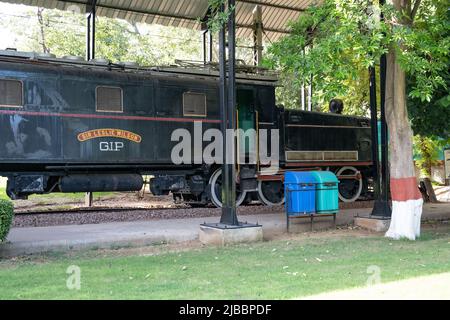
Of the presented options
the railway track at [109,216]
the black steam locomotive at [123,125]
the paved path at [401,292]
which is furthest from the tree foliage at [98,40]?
the paved path at [401,292]

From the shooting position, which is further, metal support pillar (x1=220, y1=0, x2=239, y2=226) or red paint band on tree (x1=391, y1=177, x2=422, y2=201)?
red paint band on tree (x1=391, y1=177, x2=422, y2=201)

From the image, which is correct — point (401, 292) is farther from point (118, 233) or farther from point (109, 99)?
point (109, 99)

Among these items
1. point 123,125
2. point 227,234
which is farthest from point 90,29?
point 227,234

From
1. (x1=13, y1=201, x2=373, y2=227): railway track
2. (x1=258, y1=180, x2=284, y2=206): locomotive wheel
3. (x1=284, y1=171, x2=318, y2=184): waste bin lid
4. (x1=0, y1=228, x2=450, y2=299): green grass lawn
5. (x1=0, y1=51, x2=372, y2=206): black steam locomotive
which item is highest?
(x1=0, y1=51, x2=372, y2=206): black steam locomotive

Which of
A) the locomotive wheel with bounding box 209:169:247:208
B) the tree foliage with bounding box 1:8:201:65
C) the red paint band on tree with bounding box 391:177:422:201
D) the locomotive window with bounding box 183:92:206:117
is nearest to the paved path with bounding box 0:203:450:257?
the locomotive wheel with bounding box 209:169:247:208

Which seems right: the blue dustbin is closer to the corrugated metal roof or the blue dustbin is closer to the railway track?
the railway track

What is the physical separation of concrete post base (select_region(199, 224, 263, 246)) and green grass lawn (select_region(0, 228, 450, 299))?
1.13 ft

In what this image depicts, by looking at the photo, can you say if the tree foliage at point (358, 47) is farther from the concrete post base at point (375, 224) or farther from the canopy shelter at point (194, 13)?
the concrete post base at point (375, 224)

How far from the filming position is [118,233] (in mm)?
9391

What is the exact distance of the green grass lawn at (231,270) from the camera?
17.7 feet

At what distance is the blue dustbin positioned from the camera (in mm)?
10453

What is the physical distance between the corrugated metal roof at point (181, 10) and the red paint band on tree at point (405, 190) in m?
8.15

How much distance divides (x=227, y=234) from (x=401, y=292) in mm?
4247

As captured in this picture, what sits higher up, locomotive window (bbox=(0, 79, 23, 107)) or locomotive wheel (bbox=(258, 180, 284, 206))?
locomotive window (bbox=(0, 79, 23, 107))
